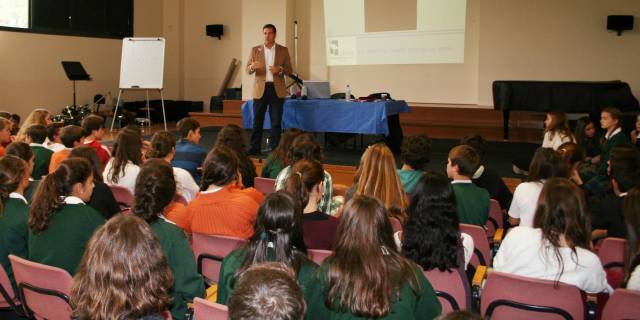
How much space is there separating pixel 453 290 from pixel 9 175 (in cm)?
207

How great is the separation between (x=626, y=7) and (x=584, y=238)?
8.22 m

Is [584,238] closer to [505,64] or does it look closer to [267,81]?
[267,81]

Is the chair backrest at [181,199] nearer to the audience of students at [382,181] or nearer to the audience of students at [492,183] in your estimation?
the audience of students at [382,181]

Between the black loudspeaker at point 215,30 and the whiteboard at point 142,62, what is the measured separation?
325 cm

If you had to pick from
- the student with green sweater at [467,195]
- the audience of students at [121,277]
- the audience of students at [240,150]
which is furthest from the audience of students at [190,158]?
the audience of students at [121,277]

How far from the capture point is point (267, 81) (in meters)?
7.39

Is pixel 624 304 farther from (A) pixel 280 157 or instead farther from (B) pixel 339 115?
(B) pixel 339 115

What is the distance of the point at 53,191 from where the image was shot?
262 centimetres

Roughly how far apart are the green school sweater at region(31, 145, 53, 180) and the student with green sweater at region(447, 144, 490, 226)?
3.14 metres

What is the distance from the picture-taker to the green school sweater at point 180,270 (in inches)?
95.6

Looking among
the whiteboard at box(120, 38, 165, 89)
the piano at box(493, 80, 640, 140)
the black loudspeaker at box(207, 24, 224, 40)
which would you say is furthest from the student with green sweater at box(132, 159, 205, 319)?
the black loudspeaker at box(207, 24, 224, 40)

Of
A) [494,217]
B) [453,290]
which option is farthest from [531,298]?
[494,217]

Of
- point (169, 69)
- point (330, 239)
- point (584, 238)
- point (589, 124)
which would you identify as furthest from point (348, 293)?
point (169, 69)

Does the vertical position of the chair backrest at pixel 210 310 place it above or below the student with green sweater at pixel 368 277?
below
